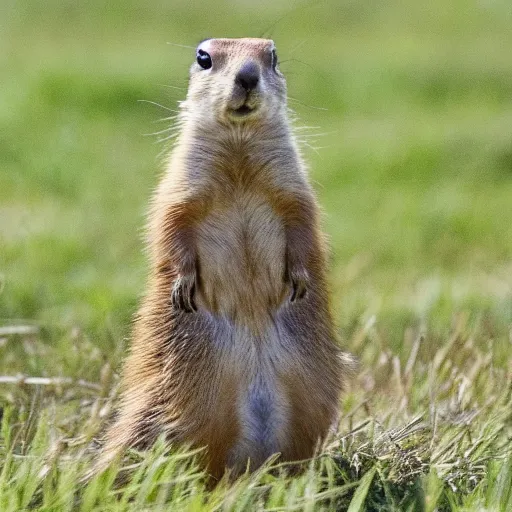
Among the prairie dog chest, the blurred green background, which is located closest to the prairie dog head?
the prairie dog chest

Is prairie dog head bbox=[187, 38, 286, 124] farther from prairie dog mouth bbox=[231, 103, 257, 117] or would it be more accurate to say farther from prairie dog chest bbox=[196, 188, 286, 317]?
prairie dog chest bbox=[196, 188, 286, 317]

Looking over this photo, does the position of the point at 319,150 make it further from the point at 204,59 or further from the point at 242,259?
the point at 242,259

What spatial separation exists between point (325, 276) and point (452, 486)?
→ 0.95 meters

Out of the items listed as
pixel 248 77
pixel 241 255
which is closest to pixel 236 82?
pixel 248 77

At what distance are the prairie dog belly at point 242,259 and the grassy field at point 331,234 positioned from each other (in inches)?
20.2

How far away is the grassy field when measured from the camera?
12.5ft

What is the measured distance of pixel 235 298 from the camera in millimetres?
4207

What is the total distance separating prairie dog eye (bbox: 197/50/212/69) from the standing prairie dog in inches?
→ 2.9

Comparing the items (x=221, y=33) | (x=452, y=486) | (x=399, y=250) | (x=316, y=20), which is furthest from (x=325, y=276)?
(x=316, y=20)

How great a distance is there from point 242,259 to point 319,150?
7196mm

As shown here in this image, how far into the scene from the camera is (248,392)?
4.13 meters

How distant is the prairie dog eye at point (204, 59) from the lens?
15.2ft

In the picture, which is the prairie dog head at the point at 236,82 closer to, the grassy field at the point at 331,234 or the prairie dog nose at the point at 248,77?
the prairie dog nose at the point at 248,77

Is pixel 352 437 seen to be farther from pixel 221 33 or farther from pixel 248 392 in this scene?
pixel 221 33
